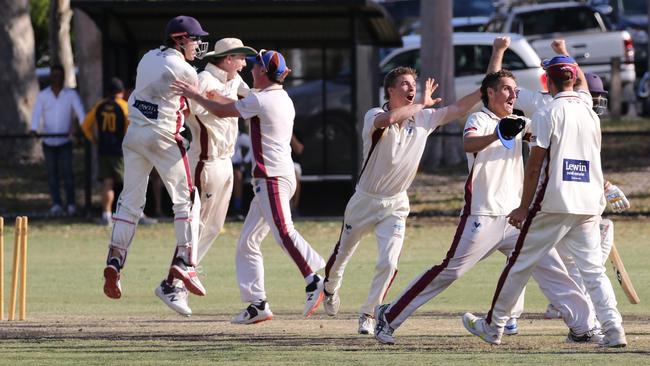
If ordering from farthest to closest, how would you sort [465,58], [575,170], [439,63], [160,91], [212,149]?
[465,58]
[439,63]
[212,149]
[160,91]
[575,170]

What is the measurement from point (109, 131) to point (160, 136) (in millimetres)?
8743

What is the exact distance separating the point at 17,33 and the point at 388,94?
57.4ft

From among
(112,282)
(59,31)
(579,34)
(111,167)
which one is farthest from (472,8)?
(112,282)

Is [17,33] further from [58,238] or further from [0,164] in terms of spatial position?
[58,238]

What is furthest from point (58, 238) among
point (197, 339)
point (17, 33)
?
point (197, 339)

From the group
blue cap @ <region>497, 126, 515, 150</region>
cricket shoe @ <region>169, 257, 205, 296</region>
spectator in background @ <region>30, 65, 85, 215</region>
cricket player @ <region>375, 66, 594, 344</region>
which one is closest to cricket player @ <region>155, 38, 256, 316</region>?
cricket shoe @ <region>169, 257, 205, 296</region>

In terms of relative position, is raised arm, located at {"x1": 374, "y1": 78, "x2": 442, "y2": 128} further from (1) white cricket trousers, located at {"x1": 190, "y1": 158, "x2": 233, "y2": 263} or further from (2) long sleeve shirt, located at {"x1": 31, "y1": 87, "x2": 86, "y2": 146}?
(2) long sleeve shirt, located at {"x1": 31, "y1": 87, "x2": 86, "y2": 146}

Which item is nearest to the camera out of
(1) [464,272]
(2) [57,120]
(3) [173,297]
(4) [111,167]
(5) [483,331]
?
(5) [483,331]

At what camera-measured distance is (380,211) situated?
11.0 metres

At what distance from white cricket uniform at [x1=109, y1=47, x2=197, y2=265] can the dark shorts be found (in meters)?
8.46

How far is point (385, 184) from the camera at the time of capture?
10891 millimetres

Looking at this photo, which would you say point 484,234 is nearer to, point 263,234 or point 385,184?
point 385,184

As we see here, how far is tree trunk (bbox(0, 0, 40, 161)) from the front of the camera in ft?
88.4

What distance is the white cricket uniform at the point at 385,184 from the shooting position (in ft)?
35.5
